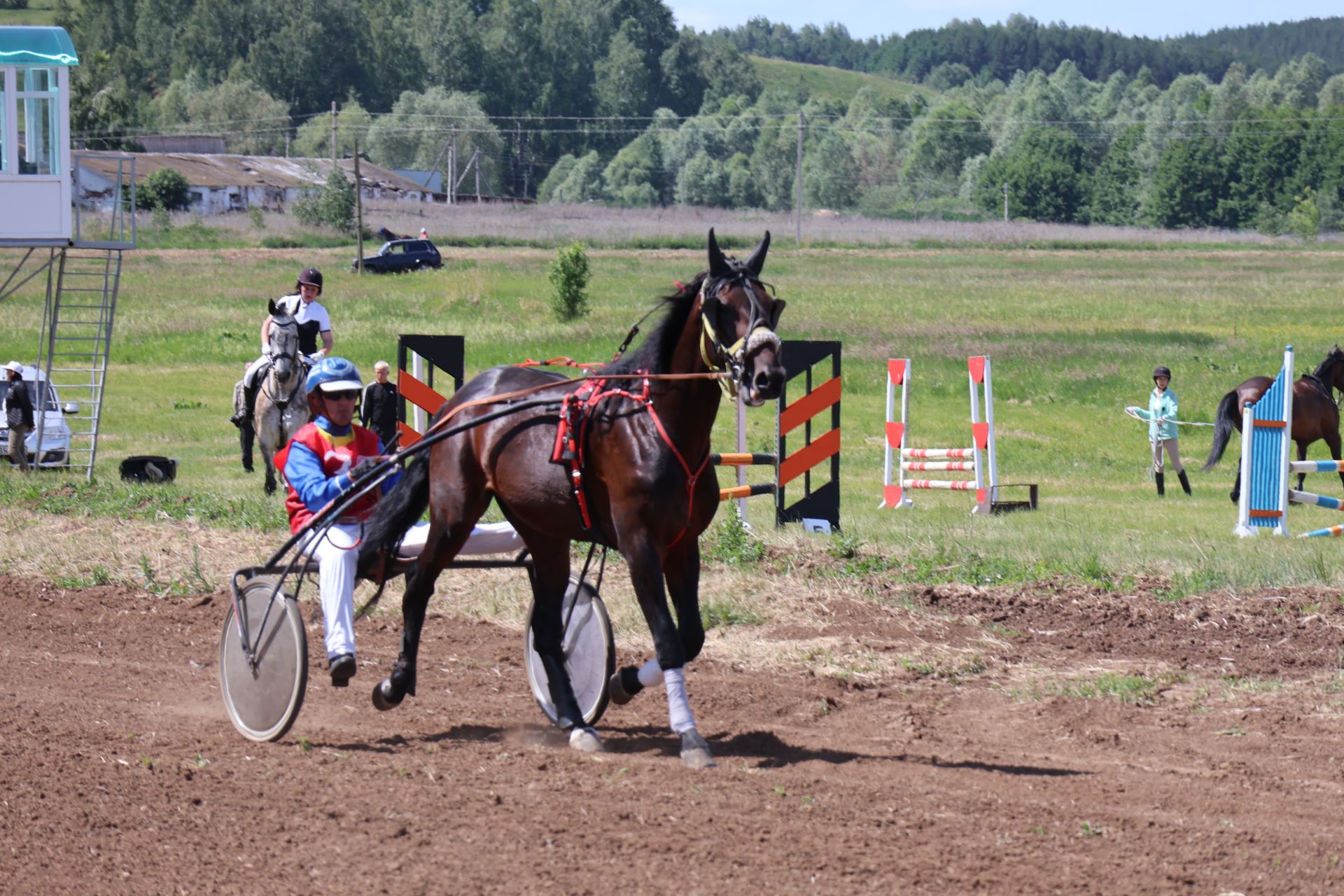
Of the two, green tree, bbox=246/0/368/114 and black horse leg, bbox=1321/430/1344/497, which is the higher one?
green tree, bbox=246/0/368/114

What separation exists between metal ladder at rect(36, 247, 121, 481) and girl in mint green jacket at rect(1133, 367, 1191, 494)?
13.1m

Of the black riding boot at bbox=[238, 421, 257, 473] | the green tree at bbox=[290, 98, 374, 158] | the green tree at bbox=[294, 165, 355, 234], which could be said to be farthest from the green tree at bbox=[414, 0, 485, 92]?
the black riding boot at bbox=[238, 421, 257, 473]

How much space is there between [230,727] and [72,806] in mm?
1631

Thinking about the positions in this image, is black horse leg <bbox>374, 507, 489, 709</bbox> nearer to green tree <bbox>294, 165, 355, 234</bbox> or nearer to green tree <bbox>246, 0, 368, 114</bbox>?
green tree <bbox>294, 165, 355, 234</bbox>

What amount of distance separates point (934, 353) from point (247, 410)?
1916 centimetres

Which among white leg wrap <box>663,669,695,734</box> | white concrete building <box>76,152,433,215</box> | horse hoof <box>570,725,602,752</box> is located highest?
white concrete building <box>76,152,433,215</box>

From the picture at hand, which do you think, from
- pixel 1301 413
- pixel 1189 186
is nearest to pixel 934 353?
pixel 1301 413

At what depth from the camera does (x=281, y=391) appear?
1566 centimetres

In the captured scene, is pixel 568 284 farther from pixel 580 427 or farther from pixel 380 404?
pixel 580 427

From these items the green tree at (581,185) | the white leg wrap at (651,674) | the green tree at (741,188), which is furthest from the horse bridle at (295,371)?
the green tree at (741,188)

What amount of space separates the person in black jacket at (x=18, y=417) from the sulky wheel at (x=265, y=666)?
45.6 feet

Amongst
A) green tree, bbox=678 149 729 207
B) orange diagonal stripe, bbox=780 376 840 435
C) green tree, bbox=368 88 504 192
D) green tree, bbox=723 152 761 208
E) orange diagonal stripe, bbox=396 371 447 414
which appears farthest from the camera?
green tree, bbox=723 152 761 208

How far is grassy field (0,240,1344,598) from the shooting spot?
482 inches

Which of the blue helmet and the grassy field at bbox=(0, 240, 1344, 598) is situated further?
the grassy field at bbox=(0, 240, 1344, 598)
